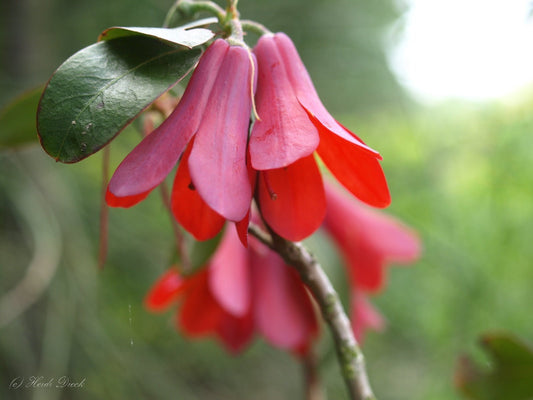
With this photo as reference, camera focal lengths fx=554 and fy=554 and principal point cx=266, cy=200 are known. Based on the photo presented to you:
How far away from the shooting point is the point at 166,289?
1.55 ft

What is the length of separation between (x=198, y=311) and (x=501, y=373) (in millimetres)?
267

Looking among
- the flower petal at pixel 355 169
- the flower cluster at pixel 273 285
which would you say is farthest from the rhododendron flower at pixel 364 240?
the flower petal at pixel 355 169

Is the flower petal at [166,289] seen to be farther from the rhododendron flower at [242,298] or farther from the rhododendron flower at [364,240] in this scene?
the rhododendron flower at [364,240]

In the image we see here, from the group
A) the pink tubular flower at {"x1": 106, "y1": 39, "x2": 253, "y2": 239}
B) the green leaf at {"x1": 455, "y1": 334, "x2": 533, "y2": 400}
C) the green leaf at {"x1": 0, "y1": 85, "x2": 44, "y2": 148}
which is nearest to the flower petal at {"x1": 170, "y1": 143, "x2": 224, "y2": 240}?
Answer: the pink tubular flower at {"x1": 106, "y1": 39, "x2": 253, "y2": 239}

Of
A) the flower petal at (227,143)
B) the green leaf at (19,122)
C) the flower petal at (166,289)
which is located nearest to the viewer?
the flower petal at (227,143)

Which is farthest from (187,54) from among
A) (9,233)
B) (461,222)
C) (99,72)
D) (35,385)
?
(461,222)

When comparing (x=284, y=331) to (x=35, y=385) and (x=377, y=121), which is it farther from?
(x=377, y=121)

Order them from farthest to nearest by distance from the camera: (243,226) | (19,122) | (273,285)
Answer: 1. (273,285)
2. (19,122)
3. (243,226)

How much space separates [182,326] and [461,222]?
31.0 inches

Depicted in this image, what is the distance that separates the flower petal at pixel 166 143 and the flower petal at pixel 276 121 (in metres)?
0.03

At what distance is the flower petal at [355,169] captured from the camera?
252 millimetres

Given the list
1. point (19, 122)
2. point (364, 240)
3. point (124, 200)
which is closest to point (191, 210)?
point (124, 200)

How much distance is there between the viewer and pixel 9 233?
826 mm

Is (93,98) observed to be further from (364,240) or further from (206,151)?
(364,240)
